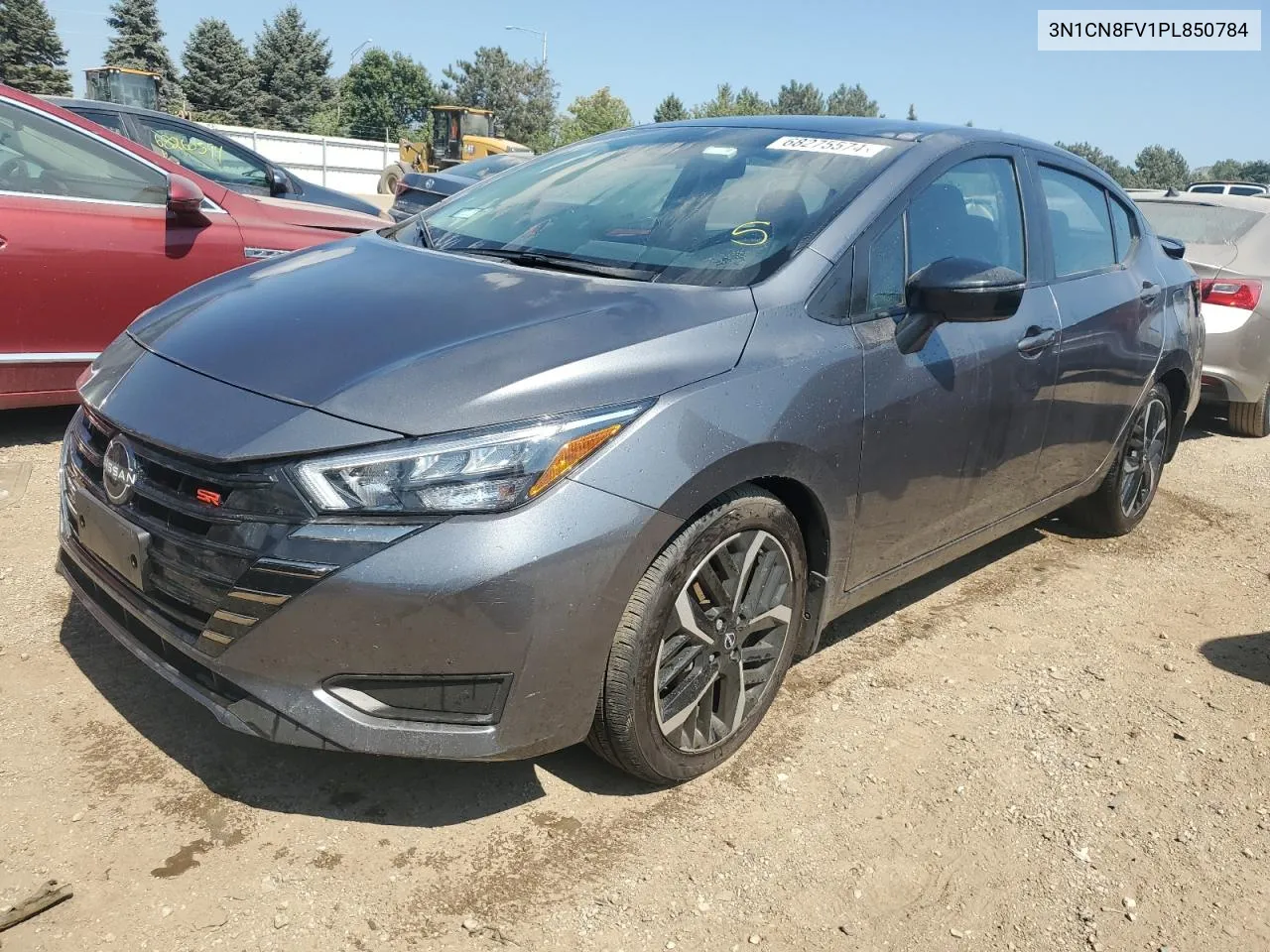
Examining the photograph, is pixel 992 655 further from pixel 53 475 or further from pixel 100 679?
pixel 53 475

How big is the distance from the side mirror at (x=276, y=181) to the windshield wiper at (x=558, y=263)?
5496mm

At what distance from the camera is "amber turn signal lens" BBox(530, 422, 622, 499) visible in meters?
2.14

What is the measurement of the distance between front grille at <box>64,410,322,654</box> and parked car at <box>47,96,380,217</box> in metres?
5.56

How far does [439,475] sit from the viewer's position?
210 centimetres

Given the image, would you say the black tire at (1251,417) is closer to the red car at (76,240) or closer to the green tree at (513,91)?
the red car at (76,240)

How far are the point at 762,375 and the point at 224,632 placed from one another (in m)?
1.33

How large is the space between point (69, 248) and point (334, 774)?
313cm

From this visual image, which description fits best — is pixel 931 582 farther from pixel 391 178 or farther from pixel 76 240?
pixel 391 178

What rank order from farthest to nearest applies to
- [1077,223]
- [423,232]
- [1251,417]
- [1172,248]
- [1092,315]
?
[1251,417], [1172,248], [1077,223], [1092,315], [423,232]

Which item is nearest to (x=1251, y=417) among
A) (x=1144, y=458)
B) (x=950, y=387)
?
(x=1144, y=458)

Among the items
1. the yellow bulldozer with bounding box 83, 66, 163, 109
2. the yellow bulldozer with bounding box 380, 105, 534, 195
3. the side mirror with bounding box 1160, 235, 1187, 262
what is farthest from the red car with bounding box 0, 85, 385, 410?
the yellow bulldozer with bounding box 380, 105, 534, 195

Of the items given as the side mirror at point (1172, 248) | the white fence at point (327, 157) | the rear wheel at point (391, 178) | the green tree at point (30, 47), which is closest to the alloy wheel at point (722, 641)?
the side mirror at point (1172, 248)

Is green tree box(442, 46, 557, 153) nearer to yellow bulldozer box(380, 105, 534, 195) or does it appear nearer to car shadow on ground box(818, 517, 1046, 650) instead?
yellow bulldozer box(380, 105, 534, 195)

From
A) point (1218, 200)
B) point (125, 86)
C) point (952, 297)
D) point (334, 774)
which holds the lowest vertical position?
point (334, 774)
